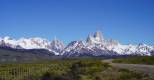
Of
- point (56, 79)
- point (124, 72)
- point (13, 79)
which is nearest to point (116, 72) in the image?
point (124, 72)

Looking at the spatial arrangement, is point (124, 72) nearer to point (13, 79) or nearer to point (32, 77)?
point (32, 77)

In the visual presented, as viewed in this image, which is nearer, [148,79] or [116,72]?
[148,79]

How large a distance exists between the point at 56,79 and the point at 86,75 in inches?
172

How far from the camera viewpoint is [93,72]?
40.0m

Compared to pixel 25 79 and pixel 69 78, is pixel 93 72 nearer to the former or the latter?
pixel 69 78

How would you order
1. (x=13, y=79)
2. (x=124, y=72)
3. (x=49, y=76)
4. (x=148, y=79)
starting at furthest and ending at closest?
(x=13, y=79) < (x=49, y=76) < (x=124, y=72) < (x=148, y=79)

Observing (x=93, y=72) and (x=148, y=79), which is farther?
(x=93, y=72)

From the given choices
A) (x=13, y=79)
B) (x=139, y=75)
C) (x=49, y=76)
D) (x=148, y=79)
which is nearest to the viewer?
(x=148, y=79)

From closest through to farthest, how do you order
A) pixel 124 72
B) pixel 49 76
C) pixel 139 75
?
pixel 139 75 < pixel 124 72 < pixel 49 76

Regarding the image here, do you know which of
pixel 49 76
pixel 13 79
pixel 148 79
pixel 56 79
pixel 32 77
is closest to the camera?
pixel 148 79

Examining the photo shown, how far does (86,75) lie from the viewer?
3869cm

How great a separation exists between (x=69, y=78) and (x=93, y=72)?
2511 millimetres

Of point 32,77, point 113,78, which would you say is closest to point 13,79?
point 32,77

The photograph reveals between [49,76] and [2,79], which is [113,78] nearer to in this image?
[49,76]
